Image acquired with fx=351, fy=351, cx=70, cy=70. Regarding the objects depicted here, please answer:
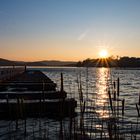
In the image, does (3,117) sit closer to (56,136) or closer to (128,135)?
(56,136)

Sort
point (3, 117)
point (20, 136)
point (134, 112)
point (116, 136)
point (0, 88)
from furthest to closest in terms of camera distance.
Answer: point (0, 88)
point (134, 112)
point (3, 117)
point (20, 136)
point (116, 136)

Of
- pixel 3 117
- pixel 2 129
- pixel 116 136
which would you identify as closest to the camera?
pixel 116 136

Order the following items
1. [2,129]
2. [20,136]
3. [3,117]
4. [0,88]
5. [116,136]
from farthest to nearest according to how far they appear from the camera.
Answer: [0,88]
[3,117]
[2,129]
[20,136]
[116,136]

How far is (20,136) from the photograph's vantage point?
566 inches

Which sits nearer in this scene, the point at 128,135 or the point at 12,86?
the point at 128,135

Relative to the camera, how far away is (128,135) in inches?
587

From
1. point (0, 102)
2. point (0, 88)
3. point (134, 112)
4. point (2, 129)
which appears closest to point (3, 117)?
point (0, 102)

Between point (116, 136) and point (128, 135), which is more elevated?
point (116, 136)

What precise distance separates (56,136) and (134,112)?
423 inches

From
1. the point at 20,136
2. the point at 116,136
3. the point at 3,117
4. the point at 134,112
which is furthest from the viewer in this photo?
the point at 134,112

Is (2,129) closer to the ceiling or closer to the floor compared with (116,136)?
closer to the floor

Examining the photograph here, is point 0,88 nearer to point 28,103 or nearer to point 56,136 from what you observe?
point 28,103

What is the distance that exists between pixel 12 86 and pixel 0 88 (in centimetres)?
A: 148

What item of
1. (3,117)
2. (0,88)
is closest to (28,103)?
(3,117)
